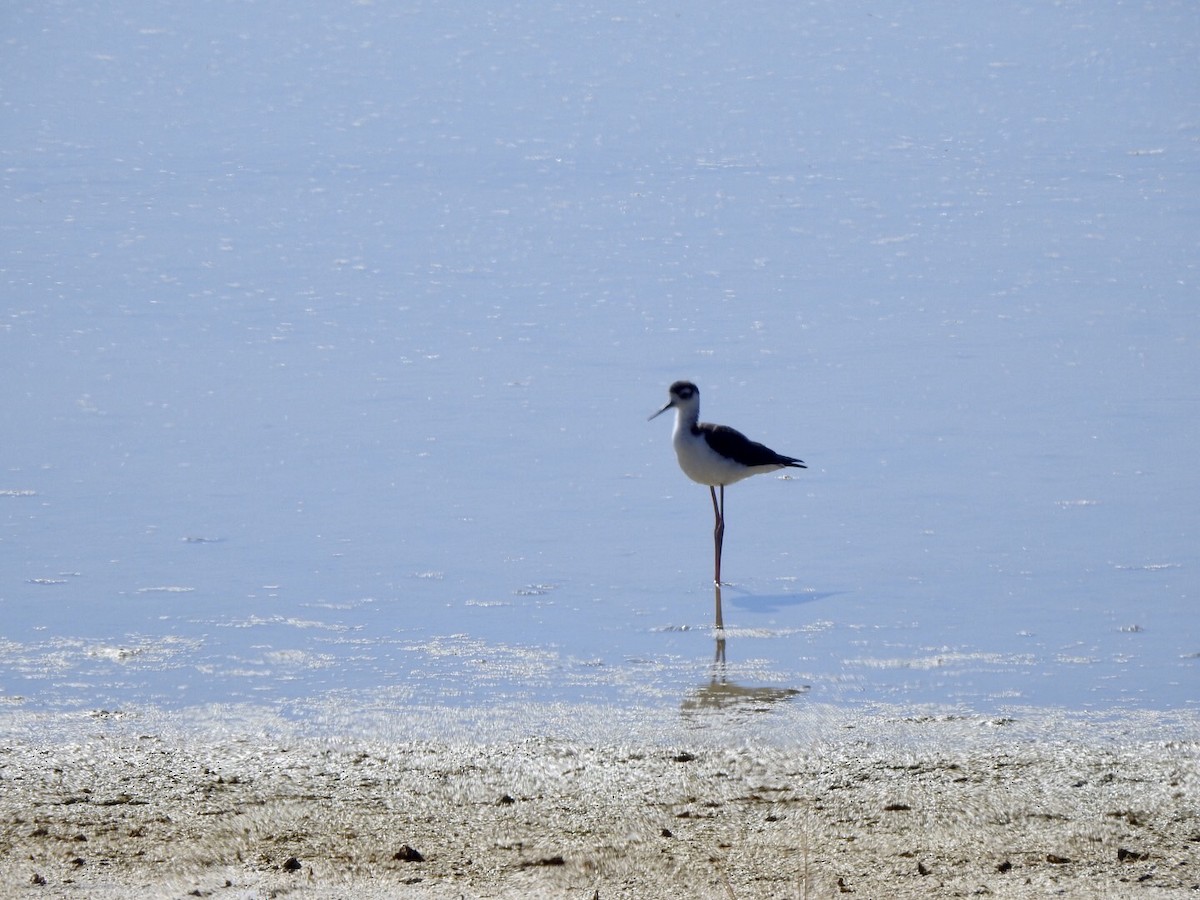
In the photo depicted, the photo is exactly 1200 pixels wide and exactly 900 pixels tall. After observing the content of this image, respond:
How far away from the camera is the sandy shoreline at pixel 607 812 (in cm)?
429

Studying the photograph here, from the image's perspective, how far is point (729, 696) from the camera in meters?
6.11

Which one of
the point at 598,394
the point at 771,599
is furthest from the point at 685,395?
the point at 771,599

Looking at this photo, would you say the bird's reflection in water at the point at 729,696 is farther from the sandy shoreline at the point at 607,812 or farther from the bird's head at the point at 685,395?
the bird's head at the point at 685,395

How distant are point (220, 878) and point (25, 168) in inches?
631

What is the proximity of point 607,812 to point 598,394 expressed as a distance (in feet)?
19.2

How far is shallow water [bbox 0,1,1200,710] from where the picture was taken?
6.70 meters

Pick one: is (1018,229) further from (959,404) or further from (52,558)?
(52,558)

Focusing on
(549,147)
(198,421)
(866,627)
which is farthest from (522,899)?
(549,147)

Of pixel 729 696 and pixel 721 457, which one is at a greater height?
pixel 721 457

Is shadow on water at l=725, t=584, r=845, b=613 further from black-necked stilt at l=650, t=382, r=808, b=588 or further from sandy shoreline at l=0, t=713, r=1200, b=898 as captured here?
sandy shoreline at l=0, t=713, r=1200, b=898

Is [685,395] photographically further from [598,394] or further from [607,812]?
[607,812]

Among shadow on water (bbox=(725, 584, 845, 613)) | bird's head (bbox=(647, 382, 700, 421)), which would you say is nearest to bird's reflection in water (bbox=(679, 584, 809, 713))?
shadow on water (bbox=(725, 584, 845, 613))

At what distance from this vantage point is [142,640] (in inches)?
266

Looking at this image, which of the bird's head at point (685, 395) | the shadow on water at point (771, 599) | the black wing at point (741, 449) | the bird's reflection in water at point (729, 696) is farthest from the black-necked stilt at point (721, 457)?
the bird's reflection in water at point (729, 696)
